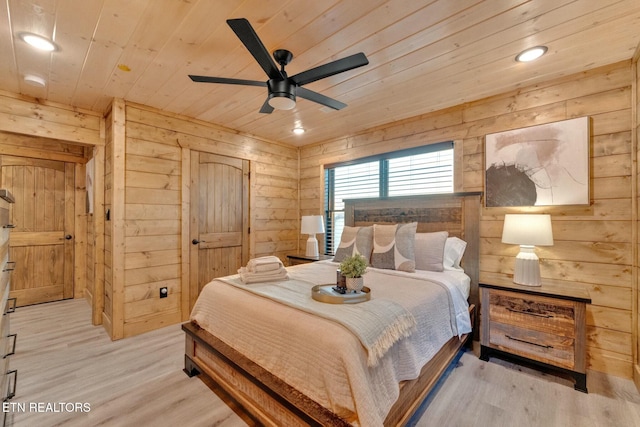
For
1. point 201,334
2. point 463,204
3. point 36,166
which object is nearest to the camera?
point 201,334

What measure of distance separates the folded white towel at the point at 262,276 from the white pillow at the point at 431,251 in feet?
4.42

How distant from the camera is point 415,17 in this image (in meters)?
1.69

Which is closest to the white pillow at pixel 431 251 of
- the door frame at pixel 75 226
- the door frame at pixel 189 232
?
the door frame at pixel 189 232

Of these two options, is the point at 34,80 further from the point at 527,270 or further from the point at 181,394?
the point at 527,270

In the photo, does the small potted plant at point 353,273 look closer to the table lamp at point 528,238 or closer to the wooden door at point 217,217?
the table lamp at point 528,238

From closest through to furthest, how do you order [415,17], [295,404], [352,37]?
1. [295,404]
2. [415,17]
3. [352,37]

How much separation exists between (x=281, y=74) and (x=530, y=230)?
2.34 m

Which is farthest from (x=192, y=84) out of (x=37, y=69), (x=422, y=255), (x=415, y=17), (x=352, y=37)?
(x=422, y=255)

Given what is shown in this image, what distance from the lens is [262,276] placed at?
7.29 feet

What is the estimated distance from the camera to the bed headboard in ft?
9.19

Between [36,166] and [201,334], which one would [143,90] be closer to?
[201,334]

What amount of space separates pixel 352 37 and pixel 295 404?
2.24 metres

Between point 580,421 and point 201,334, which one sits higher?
point 201,334

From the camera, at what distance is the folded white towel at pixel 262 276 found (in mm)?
2191
